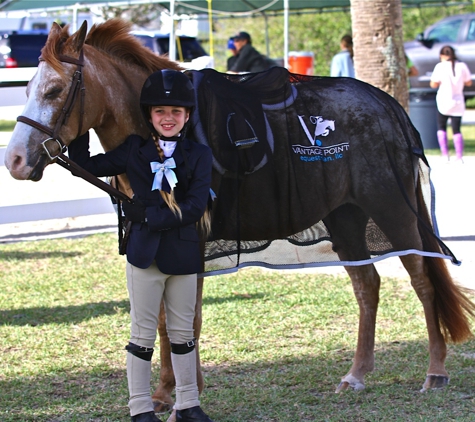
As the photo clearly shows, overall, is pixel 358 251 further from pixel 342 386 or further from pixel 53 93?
pixel 53 93

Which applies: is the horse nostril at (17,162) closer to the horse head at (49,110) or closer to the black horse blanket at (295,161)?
the horse head at (49,110)

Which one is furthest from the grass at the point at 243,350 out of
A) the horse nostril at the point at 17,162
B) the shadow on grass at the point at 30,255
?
the horse nostril at the point at 17,162

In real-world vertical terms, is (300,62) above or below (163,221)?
above

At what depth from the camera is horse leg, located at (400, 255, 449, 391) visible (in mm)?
4383

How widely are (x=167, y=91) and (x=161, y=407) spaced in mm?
→ 1764

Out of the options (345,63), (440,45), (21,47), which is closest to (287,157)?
(345,63)

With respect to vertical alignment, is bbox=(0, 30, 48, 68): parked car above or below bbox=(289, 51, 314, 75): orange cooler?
above

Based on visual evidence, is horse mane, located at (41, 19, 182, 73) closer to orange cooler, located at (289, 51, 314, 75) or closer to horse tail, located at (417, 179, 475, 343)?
horse tail, located at (417, 179, 475, 343)

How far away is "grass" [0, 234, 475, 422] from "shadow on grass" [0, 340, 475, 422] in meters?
0.01

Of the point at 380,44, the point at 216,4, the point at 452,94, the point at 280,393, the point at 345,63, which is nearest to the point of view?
the point at 280,393

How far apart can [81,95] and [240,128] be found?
2.81 feet

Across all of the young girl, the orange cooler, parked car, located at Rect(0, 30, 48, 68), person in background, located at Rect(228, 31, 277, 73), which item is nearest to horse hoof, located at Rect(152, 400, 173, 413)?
the young girl

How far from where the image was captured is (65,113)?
334cm

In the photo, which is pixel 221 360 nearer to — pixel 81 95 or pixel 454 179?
pixel 81 95
